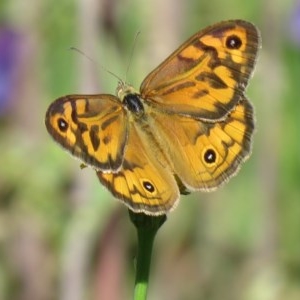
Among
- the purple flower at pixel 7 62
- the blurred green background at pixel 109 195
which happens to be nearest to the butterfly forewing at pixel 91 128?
the blurred green background at pixel 109 195

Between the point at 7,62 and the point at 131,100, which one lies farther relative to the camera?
the point at 7,62

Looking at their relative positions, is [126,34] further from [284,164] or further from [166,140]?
[166,140]

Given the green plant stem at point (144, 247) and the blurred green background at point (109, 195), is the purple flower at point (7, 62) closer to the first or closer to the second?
the blurred green background at point (109, 195)

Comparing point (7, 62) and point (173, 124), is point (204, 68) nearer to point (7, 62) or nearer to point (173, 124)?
point (173, 124)

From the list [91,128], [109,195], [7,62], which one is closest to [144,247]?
[91,128]

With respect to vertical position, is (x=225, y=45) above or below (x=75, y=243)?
above

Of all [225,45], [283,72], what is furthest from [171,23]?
[225,45]

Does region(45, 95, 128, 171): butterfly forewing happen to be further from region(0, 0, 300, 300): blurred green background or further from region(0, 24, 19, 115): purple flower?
region(0, 24, 19, 115): purple flower
